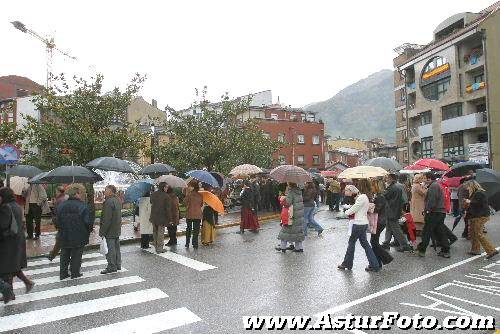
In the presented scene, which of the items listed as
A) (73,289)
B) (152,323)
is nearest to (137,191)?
(73,289)

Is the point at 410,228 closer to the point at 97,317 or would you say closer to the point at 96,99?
the point at 97,317

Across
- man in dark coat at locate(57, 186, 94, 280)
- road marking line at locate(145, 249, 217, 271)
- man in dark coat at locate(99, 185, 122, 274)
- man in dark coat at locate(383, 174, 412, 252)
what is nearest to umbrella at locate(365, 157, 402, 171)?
man in dark coat at locate(383, 174, 412, 252)

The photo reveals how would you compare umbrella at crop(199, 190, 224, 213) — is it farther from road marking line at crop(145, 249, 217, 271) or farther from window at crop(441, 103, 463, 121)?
window at crop(441, 103, 463, 121)

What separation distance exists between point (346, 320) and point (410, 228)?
591cm

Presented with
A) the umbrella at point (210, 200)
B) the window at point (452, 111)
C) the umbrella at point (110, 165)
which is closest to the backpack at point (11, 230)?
the umbrella at point (110, 165)

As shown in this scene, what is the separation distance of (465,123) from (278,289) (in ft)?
130

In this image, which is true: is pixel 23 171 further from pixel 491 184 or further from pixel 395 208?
pixel 491 184

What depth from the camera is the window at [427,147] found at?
153 feet

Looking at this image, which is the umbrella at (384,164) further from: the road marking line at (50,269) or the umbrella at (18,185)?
the umbrella at (18,185)

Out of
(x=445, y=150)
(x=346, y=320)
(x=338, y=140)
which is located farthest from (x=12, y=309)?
Answer: (x=338, y=140)

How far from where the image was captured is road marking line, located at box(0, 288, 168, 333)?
569cm

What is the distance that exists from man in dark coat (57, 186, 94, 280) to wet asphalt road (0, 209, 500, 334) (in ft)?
1.46

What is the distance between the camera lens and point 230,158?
29.2 m

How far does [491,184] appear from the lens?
31.7 feet
